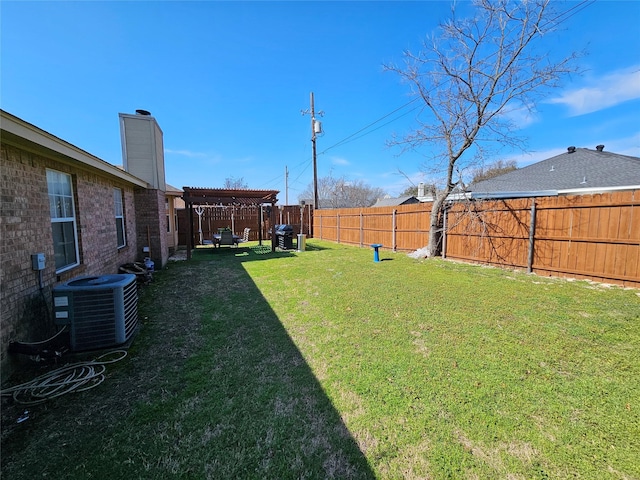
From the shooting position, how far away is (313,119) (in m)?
17.2

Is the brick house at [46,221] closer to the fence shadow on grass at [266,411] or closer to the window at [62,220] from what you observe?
the window at [62,220]

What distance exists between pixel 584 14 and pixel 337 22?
652 cm

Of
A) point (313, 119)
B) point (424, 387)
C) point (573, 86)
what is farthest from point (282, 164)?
point (424, 387)

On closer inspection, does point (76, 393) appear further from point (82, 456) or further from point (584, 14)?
point (584, 14)

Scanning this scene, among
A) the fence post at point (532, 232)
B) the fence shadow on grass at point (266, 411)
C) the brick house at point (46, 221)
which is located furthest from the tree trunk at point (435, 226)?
the brick house at point (46, 221)

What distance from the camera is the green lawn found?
5.77 feet

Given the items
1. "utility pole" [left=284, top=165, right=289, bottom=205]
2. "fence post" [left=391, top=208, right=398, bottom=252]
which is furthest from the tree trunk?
"utility pole" [left=284, top=165, right=289, bottom=205]

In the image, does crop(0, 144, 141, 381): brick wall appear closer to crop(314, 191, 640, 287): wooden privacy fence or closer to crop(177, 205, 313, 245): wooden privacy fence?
crop(314, 191, 640, 287): wooden privacy fence

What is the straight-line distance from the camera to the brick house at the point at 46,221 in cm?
269

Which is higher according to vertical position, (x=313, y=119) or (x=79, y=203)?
(x=313, y=119)

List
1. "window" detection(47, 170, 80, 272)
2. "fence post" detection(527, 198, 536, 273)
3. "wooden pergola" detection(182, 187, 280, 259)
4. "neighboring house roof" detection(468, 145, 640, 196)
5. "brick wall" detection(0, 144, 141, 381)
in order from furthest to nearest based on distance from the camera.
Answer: "wooden pergola" detection(182, 187, 280, 259) < "neighboring house roof" detection(468, 145, 640, 196) < "fence post" detection(527, 198, 536, 273) < "window" detection(47, 170, 80, 272) < "brick wall" detection(0, 144, 141, 381)

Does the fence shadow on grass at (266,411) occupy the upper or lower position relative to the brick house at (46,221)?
lower

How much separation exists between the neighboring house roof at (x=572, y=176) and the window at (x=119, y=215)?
13.3 meters

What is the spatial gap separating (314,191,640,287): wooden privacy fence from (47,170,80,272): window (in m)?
9.48
